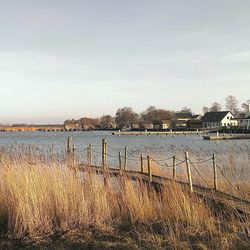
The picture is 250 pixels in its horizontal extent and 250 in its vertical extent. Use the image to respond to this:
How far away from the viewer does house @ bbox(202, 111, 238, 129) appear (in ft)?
478

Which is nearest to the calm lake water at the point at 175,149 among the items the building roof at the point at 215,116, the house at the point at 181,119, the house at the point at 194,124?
the building roof at the point at 215,116

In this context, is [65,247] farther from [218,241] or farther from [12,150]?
[12,150]

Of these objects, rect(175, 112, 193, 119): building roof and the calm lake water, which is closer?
the calm lake water

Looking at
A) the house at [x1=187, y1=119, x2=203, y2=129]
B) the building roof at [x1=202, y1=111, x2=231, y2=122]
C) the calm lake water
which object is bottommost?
the calm lake water

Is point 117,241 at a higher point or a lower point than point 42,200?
lower

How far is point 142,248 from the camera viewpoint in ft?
19.9

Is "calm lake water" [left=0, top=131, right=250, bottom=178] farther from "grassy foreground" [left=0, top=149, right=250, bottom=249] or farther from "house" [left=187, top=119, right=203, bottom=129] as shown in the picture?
"house" [left=187, top=119, right=203, bottom=129]

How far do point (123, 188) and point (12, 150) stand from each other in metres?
3.12

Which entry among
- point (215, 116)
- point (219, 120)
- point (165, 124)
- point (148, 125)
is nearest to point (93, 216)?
point (219, 120)

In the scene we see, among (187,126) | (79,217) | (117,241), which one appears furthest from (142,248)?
(187,126)

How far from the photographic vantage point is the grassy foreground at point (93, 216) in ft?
20.9

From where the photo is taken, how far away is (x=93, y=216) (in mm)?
7477

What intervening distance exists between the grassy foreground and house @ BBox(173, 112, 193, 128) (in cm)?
15939

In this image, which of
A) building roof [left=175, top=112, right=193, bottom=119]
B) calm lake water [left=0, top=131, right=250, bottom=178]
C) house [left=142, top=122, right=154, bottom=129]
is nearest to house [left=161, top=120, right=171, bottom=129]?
house [left=142, top=122, right=154, bottom=129]
